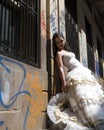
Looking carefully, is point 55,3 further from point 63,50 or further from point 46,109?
point 46,109

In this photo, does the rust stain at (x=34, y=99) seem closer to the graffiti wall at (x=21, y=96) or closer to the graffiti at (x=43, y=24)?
the graffiti wall at (x=21, y=96)

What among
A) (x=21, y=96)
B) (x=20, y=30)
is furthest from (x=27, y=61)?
(x=21, y=96)

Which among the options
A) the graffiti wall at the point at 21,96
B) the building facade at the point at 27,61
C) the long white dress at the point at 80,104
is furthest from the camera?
the long white dress at the point at 80,104

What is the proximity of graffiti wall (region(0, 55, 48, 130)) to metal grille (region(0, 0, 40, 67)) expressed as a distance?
294 millimetres

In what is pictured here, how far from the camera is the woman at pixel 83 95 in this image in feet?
14.3

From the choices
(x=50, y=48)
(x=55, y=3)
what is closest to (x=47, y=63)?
(x=50, y=48)

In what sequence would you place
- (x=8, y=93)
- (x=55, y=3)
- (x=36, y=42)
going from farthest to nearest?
(x=55, y=3)
(x=36, y=42)
(x=8, y=93)

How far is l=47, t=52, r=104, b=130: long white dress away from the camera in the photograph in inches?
171

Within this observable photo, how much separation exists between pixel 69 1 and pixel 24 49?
428 cm

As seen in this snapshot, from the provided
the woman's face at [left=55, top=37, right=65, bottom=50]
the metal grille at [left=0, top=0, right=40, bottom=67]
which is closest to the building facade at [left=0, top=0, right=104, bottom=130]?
the metal grille at [left=0, top=0, right=40, bottom=67]

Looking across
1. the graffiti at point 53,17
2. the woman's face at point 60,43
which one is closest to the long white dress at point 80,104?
the woman's face at point 60,43

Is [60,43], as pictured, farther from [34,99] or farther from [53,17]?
[34,99]

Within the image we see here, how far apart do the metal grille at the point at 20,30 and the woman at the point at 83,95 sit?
0.63m

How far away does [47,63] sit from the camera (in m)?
5.49
